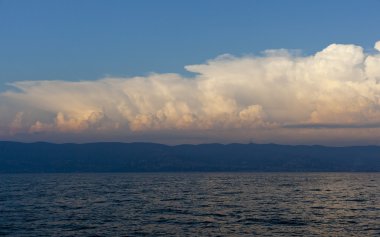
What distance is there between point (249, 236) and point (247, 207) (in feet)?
140

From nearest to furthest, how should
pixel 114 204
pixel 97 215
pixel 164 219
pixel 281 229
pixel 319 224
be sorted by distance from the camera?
pixel 281 229 < pixel 319 224 < pixel 164 219 < pixel 97 215 < pixel 114 204

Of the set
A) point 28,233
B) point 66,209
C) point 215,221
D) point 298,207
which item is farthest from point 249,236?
point 66,209

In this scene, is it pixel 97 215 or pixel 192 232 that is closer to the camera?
pixel 192 232

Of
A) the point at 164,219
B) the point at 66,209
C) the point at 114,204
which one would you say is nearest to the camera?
the point at 164,219

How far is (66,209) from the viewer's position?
11512cm

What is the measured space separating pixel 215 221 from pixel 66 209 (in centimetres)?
4282

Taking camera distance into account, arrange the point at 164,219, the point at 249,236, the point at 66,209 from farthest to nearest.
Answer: the point at 66,209 → the point at 164,219 → the point at 249,236

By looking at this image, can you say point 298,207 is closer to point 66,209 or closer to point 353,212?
point 353,212

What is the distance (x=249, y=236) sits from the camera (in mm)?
76625

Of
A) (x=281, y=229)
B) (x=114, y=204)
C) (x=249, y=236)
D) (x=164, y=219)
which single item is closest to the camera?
(x=249, y=236)

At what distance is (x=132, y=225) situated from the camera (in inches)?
3472

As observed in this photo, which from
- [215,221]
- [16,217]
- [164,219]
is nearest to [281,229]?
[215,221]

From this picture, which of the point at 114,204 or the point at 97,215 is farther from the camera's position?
the point at 114,204

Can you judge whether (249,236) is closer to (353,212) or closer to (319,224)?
(319,224)
